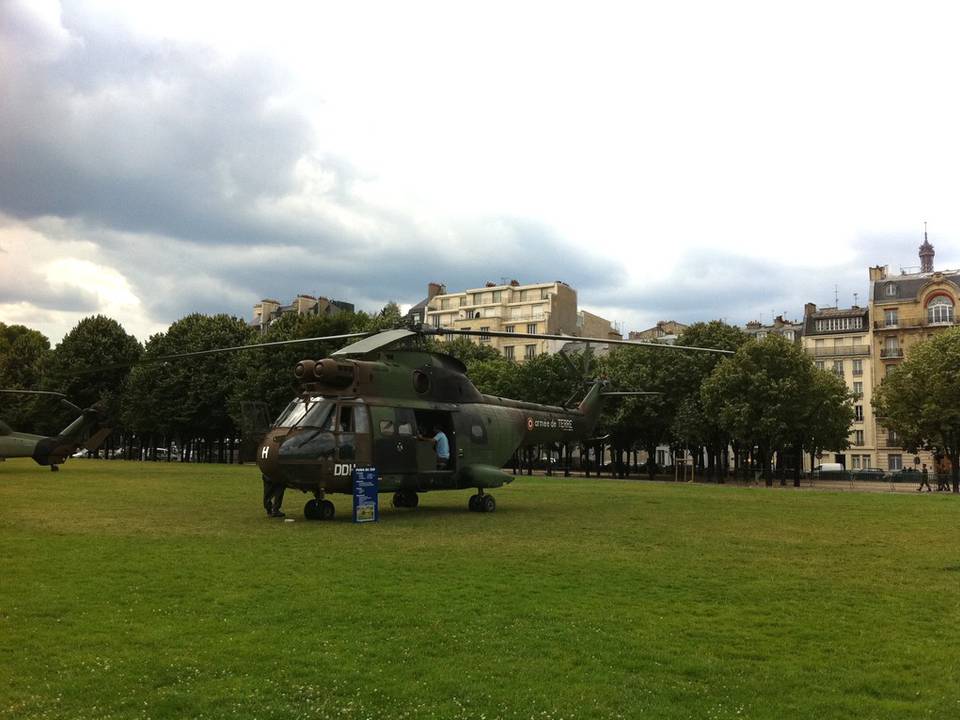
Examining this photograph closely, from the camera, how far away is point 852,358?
9794cm

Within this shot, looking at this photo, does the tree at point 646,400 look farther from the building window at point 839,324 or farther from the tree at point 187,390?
the building window at point 839,324

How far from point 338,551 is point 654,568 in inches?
247

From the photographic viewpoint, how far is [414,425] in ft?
81.8

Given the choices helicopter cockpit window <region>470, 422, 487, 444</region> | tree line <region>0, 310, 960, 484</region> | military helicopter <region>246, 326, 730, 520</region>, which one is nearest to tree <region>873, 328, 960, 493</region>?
tree line <region>0, 310, 960, 484</region>

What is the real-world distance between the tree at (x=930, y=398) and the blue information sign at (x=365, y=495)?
4479 cm

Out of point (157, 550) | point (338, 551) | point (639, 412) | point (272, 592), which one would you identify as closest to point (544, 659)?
point (272, 592)

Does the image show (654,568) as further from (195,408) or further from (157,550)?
(195,408)

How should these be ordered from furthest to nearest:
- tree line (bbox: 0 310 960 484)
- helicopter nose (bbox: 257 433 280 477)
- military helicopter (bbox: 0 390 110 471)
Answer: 1. tree line (bbox: 0 310 960 484)
2. military helicopter (bbox: 0 390 110 471)
3. helicopter nose (bbox: 257 433 280 477)

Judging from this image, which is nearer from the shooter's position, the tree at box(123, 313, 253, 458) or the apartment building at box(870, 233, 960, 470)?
the tree at box(123, 313, 253, 458)

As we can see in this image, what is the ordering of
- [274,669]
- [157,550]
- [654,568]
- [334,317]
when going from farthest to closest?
1. [334,317]
2. [157,550]
3. [654,568]
4. [274,669]

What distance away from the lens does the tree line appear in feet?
195

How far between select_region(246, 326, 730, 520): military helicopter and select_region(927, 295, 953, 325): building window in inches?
3149

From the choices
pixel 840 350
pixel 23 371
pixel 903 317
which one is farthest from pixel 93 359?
pixel 903 317

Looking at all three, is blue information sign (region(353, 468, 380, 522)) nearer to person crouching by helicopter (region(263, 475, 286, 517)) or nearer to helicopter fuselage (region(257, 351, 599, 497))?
helicopter fuselage (region(257, 351, 599, 497))
